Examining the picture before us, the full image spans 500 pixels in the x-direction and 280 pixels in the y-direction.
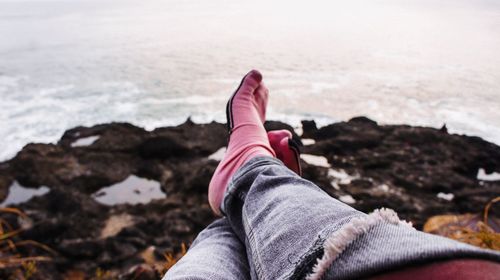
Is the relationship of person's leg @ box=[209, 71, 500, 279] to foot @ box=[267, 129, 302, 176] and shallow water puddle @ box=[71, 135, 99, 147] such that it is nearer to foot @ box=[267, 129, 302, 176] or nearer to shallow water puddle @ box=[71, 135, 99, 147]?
foot @ box=[267, 129, 302, 176]

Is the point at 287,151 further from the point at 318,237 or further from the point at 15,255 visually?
the point at 15,255

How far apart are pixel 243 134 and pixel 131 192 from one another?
1186mm

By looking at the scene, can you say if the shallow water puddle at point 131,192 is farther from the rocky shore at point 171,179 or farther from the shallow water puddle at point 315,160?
the shallow water puddle at point 315,160

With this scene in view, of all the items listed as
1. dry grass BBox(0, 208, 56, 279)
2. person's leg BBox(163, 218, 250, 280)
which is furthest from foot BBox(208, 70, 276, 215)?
dry grass BBox(0, 208, 56, 279)

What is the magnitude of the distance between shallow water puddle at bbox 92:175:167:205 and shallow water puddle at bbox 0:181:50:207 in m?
0.33

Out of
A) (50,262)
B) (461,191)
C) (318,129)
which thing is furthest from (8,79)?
(461,191)

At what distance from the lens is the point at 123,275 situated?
56.8 inches

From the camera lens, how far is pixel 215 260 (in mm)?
669

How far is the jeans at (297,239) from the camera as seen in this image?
39cm

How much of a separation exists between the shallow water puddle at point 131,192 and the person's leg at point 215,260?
1.41m

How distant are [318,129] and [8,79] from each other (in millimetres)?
3906

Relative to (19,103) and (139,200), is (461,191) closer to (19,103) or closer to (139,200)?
(139,200)

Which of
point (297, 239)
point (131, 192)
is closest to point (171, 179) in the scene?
point (131, 192)

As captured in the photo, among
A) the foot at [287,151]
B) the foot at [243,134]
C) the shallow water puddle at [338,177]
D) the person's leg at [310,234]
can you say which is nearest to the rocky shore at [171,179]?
the shallow water puddle at [338,177]
